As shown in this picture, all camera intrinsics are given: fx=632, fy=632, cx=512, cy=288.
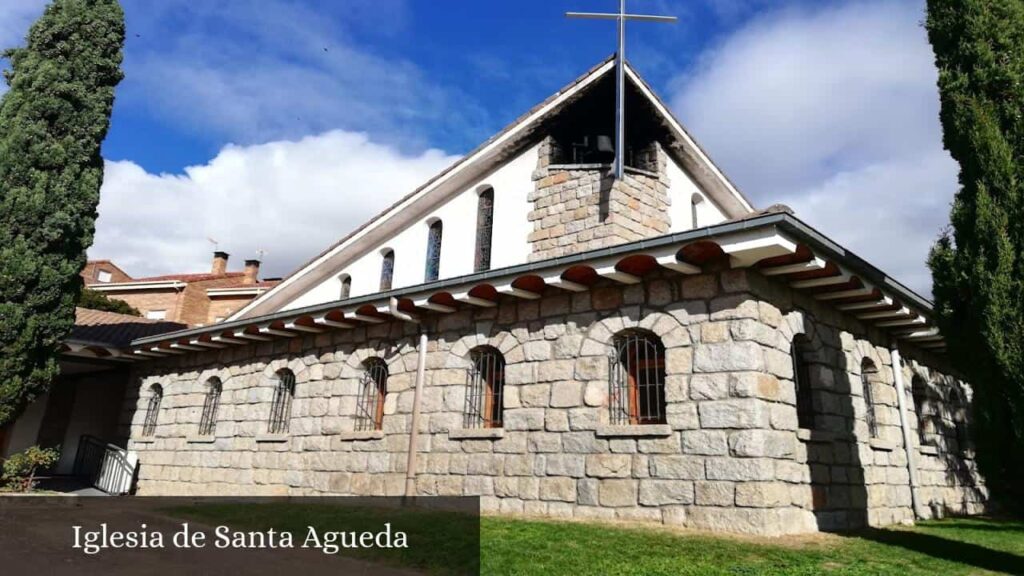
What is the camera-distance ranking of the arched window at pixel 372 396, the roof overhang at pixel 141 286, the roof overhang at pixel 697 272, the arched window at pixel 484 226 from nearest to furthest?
1. the roof overhang at pixel 697 272
2. the arched window at pixel 372 396
3. the arched window at pixel 484 226
4. the roof overhang at pixel 141 286

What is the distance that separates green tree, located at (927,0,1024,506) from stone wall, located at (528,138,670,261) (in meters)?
5.11

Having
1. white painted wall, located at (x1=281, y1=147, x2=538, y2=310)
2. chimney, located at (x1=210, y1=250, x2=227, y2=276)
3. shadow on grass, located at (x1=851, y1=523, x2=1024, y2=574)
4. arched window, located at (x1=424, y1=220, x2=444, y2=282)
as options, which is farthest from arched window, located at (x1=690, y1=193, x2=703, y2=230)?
chimney, located at (x1=210, y1=250, x2=227, y2=276)

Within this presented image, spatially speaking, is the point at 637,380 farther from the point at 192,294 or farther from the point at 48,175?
the point at 192,294

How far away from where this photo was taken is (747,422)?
616 centimetres

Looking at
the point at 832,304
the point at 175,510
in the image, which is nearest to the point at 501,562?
the point at 832,304

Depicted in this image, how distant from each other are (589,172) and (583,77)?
183 centimetres

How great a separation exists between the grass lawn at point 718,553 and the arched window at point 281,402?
6015 millimetres

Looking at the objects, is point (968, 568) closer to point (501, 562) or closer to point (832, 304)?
point (832, 304)

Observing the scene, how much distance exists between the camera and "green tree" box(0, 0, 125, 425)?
1035 cm

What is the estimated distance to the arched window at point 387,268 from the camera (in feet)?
47.5

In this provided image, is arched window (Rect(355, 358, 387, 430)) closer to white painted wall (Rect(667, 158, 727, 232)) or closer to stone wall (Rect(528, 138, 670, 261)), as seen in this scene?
stone wall (Rect(528, 138, 670, 261))

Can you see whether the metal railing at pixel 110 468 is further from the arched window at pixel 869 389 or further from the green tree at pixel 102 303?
the green tree at pixel 102 303

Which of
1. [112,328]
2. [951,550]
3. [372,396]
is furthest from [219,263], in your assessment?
[951,550]

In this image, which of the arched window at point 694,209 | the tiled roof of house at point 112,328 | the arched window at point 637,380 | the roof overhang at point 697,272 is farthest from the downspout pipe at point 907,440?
the tiled roof of house at point 112,328
